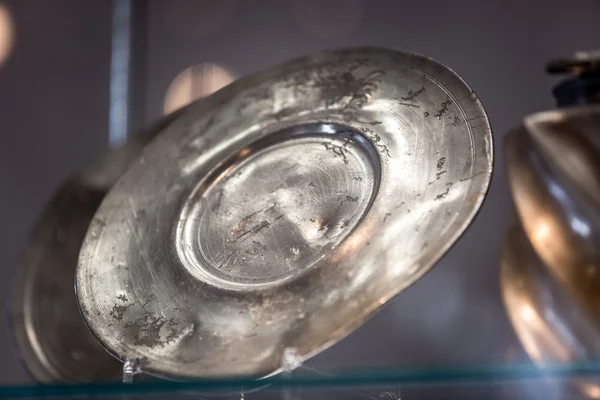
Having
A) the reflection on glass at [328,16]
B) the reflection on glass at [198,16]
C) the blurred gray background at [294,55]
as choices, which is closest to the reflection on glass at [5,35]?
the blurred gray background at [294,55]

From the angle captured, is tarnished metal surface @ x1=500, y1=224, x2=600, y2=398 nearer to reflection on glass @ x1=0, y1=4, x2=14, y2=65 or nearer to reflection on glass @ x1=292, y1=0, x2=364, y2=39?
reflection on glass @ x1=292, y1=0, x2=364, y2=39

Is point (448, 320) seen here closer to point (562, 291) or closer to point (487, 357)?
point (487, 357)

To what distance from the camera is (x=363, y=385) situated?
1.87 feet

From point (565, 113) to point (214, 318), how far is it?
1.55 feet

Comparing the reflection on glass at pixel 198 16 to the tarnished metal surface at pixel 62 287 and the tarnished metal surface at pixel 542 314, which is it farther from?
the tarnished metal surface at pixel 542 314

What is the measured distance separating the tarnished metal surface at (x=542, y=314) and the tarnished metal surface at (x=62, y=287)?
0.50 meters

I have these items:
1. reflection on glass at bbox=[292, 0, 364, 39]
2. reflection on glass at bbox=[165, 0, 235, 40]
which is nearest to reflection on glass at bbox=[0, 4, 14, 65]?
reflection on glass at bbox=[165, 0, 235, 40]

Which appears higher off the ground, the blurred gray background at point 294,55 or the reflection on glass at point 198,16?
the reflection on glass at point 198,16

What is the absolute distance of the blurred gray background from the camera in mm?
1065

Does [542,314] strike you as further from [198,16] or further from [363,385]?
[198,16]

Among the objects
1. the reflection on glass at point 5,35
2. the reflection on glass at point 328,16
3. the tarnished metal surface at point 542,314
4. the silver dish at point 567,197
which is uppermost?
the reflection on glass at point 5,35

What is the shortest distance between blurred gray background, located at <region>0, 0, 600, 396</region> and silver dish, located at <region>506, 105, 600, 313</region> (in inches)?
5.9

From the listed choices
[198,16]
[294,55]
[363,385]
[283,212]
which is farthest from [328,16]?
[363,385]

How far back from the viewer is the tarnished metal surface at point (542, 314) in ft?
2.71
